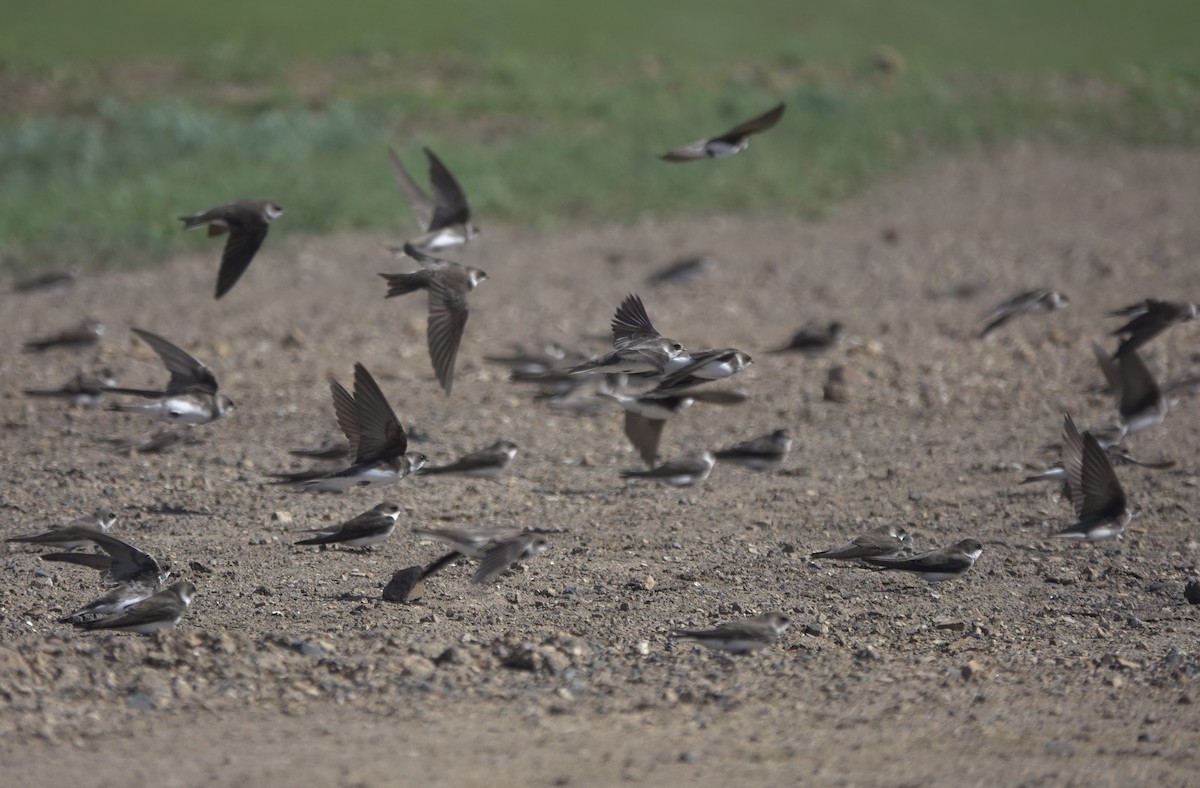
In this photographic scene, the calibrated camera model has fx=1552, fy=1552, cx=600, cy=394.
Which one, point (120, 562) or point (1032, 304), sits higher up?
point (120, 562)

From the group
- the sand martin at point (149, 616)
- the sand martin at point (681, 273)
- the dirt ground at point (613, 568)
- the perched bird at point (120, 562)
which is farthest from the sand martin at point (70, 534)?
the sand martin at point (681, 273)

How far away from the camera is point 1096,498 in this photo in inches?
268

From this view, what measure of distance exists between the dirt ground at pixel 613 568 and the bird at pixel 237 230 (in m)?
1.17

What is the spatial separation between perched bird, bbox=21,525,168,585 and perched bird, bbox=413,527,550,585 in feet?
3.30

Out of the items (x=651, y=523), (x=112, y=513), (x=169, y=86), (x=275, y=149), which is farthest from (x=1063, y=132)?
(x=112, y=513)

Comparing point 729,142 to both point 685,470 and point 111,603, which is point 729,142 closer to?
point 685,470

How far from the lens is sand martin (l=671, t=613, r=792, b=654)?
5.47 m

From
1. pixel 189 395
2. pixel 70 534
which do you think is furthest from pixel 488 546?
pixel 189 395

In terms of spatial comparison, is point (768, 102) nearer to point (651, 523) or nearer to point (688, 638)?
point (651, 523)

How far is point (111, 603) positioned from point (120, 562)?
28 centimetres

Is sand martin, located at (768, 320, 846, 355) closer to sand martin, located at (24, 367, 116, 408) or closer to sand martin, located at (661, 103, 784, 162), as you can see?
sand martin, located at (661, 103, 784, 162)

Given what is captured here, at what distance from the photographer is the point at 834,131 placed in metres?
19.9

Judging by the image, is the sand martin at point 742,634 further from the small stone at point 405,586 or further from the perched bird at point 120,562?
the perched bird at point 120,562

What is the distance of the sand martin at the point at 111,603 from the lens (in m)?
5.67
